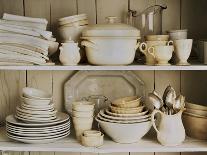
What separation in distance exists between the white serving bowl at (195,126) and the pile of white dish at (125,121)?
164 mm

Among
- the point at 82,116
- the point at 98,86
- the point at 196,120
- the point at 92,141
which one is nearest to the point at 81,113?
the point at 82,116

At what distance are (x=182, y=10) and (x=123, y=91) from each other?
1.35ft

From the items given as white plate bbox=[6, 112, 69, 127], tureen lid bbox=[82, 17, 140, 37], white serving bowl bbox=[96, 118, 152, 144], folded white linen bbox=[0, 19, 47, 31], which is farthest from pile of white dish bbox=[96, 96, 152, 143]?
folded white linen bbox=[0, 19, 47, 31]

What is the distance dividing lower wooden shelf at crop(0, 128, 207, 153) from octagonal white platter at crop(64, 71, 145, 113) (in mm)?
226

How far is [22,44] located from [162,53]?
50 centimetres

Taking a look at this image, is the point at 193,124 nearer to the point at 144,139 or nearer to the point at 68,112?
the point at 144,139

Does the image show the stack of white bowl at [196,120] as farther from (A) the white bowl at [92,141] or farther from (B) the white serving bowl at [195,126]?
(A) the white bowl at [92,141]

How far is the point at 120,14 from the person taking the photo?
1569 millimetres

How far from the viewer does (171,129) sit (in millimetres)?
1375

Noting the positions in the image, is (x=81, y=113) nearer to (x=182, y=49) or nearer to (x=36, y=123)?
(x=36, y=123)

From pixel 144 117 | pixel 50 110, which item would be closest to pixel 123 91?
pixel 144 117

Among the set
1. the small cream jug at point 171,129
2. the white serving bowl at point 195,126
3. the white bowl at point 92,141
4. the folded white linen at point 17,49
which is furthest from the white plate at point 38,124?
the white serving bowl at point 195,126

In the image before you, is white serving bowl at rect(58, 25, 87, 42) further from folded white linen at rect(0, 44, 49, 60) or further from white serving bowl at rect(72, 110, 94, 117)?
white serving bowl at rect(72, 110, 94, 117)

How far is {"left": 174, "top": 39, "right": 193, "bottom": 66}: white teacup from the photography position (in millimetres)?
1357
